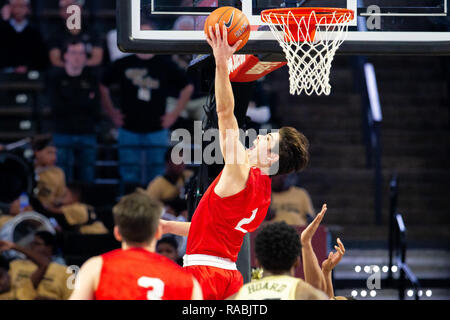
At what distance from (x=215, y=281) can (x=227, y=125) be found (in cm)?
87

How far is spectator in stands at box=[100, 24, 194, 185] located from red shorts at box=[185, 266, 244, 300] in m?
4.65

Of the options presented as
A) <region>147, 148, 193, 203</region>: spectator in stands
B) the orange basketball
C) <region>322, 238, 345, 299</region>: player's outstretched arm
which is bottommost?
<region>147, 148, 193, 203</region>: spectator in stands

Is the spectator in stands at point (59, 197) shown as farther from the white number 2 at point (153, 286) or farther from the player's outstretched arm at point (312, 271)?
the white number 2 at point (153, 286)

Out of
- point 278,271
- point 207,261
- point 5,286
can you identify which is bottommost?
point 5,286

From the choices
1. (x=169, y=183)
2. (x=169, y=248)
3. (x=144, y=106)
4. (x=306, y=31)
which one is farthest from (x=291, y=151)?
(x=144, y=106)

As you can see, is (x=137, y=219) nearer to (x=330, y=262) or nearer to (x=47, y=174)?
(x=330, y=262)

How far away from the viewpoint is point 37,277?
755 cm

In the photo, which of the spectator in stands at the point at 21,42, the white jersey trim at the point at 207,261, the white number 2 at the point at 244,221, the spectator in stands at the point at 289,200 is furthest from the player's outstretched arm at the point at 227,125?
the spectator in stands at the point at 21,42

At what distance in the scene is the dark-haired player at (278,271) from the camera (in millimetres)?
3924

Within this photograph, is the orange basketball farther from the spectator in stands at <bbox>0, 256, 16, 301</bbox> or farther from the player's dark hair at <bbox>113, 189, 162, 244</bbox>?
the spectator in stands at <bbox>0, 256, 16, 301</bbox>

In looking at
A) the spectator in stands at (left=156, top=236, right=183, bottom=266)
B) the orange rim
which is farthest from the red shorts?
the spectator in stands at (left=156, top=236, right=183, bottom=266)

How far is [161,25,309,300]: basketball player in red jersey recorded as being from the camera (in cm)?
443

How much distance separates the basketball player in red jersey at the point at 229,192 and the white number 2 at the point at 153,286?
0.77 meters
